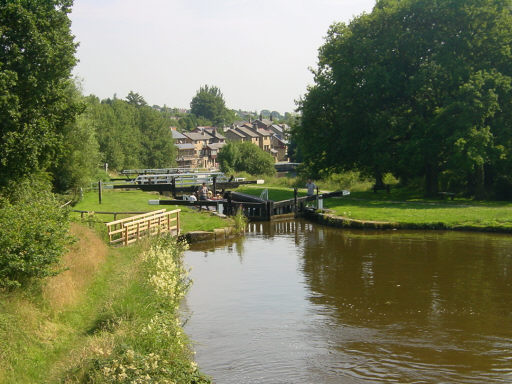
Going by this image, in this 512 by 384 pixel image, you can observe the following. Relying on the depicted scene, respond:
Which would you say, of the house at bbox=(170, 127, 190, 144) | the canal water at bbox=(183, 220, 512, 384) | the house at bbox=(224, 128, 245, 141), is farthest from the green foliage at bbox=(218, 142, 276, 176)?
the house at bbox=(224, 128, 245, 141)

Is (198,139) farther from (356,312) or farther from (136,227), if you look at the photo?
(356,312)

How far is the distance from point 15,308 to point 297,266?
1220 centimetres

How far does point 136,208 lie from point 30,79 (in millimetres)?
18966

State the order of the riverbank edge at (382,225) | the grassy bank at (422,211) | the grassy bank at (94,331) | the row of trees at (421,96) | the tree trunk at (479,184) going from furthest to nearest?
the tree trunk at (479,184)
the row of trees at (421,96)
the grassy bank at (422,211)
the riverbank edge at (382,225)
the grassy bank at (94,331)

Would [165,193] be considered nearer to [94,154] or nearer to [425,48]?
[94,154]

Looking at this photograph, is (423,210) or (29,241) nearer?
(29,241)

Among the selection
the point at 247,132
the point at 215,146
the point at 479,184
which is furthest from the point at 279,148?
the point at 479,184

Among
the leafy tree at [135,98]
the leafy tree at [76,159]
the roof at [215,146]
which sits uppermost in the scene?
the leafy tree at [135,98]

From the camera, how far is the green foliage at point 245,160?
7700cm

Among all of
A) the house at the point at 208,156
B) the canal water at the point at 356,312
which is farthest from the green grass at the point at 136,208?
the house at the point at 208,156

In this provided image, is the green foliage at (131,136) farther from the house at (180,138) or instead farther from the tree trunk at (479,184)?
the tree trunk at (479,184)

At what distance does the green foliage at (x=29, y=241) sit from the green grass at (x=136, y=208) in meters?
9.46

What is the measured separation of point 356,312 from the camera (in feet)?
49.2

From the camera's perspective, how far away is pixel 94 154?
133ft
